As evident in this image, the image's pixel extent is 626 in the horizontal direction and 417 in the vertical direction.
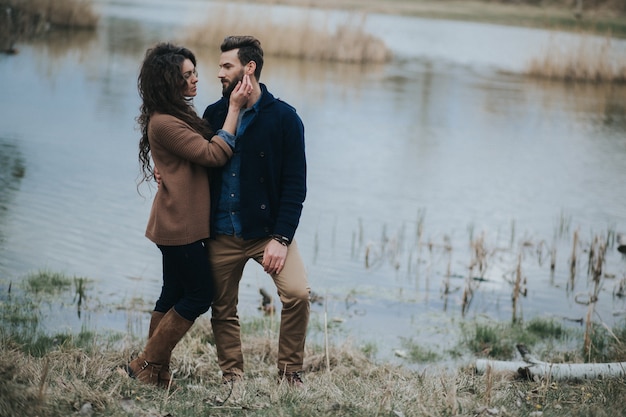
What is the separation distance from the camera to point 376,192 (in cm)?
1134

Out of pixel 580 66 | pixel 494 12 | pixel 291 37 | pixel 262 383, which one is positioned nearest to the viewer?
pixel 262 383

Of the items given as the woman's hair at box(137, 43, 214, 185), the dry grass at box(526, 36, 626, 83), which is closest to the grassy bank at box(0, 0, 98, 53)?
the dry grass at box(526, 36, 626, 83)

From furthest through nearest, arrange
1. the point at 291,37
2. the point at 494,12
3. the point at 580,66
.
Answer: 1. the point at 494,12
2. the point at 580,66
3. the point at 291,37

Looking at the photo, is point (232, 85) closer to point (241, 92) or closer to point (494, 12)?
point (241, 92)

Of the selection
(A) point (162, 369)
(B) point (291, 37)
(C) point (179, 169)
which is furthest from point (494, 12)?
(A) point (162, 369)

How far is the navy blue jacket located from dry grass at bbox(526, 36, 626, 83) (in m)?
20.4

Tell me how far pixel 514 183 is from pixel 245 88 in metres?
8.66

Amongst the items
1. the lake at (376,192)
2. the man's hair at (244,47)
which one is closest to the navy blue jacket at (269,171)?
the man's hair at (244,47)

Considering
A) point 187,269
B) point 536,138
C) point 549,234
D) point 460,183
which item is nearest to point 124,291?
point 187,269

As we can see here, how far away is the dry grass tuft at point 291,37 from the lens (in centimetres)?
2305

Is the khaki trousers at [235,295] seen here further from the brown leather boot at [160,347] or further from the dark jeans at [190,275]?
the brown leather boot at [160,347]

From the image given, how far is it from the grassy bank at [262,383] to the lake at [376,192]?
0.48 meters

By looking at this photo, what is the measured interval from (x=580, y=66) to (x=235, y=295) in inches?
816

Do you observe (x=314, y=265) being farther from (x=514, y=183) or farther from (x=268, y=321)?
(x=514, y=183)
